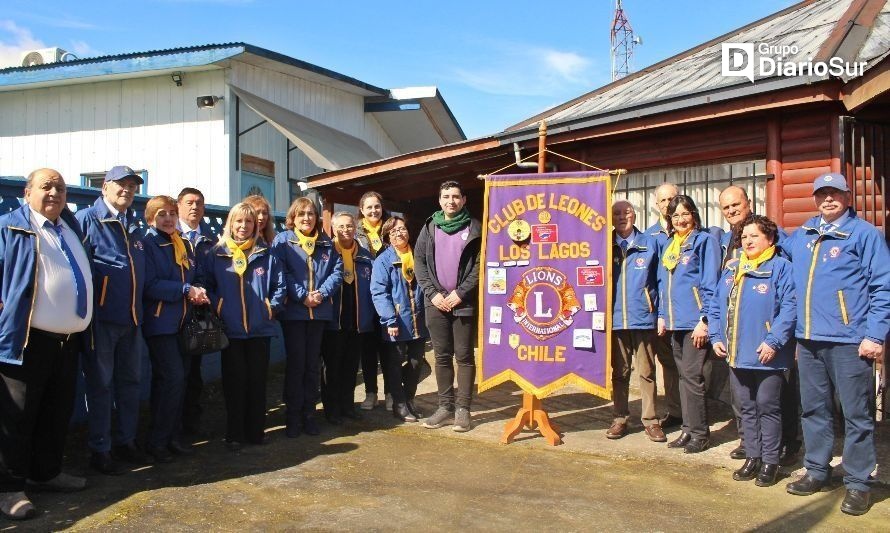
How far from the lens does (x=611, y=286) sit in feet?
18.9

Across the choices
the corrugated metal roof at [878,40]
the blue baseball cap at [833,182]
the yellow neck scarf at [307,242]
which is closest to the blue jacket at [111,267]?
the yellow neck scarf at [307,242]

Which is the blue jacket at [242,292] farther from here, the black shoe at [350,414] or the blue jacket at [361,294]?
the black shoe at [350,414]

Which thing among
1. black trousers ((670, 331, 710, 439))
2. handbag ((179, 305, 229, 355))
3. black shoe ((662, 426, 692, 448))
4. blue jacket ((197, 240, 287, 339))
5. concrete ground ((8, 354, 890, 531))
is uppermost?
blue jacket ((197, 240, 287, 339))

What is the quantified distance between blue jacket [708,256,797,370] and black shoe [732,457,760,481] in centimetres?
63

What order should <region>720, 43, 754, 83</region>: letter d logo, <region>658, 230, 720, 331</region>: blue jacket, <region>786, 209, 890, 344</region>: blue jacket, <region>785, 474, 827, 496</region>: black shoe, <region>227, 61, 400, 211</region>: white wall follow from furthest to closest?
<region>227, 61, 400, 211</region>: white wall
<region>720, 43, 754, 83</region>: letter d logo
<region>658, 230, 720, 331</region>: blue jacket
<region>785, 474, 827, 496</region>: black shoe
<region>786, 209, 890, 344</region>: blue jacket

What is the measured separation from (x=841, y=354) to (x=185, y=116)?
33.8ft

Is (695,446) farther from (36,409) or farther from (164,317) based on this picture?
(36,409)

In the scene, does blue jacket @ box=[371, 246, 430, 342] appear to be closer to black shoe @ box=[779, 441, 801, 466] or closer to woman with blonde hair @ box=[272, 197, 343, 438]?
woman with blonde hair @ box=[272, 197, 343, 438]

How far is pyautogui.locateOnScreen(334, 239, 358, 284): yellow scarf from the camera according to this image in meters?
6.48

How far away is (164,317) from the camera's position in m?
5.24

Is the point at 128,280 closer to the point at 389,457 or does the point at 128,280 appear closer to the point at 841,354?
the point at 389,457

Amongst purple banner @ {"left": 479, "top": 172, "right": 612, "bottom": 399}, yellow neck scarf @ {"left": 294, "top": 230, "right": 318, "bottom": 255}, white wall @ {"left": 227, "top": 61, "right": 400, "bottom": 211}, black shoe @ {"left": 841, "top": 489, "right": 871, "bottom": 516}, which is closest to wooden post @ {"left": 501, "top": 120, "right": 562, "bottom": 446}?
purple banner @ {"left": 479, "top": 172, "right": 612, "bottom": 399}

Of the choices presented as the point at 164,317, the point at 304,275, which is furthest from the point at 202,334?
the point at 304,275

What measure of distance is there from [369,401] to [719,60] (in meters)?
5.30
